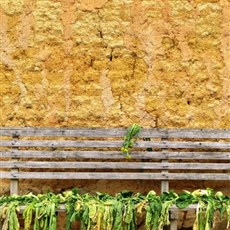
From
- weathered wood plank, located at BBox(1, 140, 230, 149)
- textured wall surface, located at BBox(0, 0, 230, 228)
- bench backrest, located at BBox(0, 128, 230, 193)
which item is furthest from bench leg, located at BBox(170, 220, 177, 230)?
weathered wood plank, located at BBox(1, 140, 230, 149)

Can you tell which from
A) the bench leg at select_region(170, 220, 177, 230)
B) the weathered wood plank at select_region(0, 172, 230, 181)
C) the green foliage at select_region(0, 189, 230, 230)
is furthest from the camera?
the weathered wood plank at select_region(0, 172, 230, 181)

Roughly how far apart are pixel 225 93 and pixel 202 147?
1.91 feet

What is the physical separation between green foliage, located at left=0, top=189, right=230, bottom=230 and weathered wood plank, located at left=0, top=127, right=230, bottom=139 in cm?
56

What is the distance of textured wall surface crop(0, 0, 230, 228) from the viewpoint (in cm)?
597

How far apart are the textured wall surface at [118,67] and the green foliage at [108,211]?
43cm

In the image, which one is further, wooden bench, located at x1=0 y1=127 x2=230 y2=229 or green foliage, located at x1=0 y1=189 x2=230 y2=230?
wooden bench, located at x1=0 y1=127 x2=230 y2=229

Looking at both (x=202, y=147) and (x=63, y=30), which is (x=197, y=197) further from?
(x=63, y=30)

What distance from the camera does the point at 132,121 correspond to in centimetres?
598

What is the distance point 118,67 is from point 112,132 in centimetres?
64

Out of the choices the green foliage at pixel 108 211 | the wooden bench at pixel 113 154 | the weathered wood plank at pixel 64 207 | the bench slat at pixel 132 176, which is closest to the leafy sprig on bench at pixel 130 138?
the wooden bench at pixel 113 154

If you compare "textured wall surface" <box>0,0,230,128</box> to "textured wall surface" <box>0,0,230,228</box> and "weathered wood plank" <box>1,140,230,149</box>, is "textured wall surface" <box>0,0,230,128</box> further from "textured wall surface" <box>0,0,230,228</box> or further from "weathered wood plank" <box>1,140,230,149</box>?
"weathered wood plank" <box>1,140,230,149</box>

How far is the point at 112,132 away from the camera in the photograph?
5.78m

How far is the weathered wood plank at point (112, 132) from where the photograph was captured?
Result: 5762 mm

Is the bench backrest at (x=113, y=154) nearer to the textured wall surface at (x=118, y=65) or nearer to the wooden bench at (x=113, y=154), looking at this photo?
the wooden bench at (x=113, y=154)
